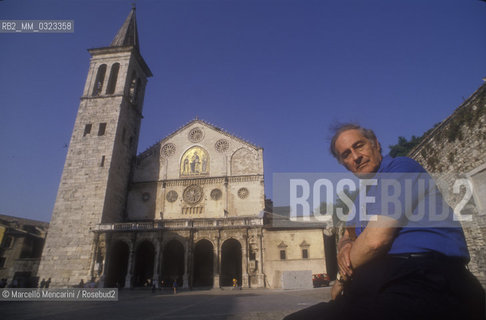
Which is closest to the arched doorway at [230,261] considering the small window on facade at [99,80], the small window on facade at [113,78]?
the small window on facade at [113,78]

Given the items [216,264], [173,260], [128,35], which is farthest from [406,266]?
[128,35]

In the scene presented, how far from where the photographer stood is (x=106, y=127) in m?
27.4

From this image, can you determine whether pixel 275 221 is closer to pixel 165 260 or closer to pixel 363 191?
pixel 165 260

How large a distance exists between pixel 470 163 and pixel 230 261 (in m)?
21.2

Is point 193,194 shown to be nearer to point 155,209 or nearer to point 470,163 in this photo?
point 155,209

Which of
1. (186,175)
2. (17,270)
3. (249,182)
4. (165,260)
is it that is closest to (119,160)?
(186,175)

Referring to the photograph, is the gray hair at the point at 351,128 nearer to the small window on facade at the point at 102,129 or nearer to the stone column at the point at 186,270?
the stone column at the point at 186,270

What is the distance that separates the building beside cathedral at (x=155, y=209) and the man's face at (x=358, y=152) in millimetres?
21121

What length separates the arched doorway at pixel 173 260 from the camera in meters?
25.0

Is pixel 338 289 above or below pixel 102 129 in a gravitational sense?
below

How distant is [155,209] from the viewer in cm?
2730

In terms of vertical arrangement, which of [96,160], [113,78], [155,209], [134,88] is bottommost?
[155,209]

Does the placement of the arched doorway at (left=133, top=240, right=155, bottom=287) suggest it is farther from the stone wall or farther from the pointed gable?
the stone wall

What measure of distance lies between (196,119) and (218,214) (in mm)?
11748
